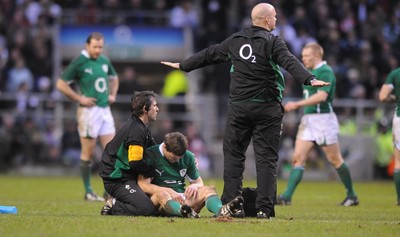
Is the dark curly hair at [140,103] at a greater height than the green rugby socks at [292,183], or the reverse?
the dark curly hair at [140,103]

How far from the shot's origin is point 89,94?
54.5 feet

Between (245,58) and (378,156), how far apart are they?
1498cm

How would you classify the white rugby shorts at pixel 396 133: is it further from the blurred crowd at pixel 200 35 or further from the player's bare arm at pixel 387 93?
the blurred crowd at pixel 200 35

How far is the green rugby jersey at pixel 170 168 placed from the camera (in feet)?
40.5

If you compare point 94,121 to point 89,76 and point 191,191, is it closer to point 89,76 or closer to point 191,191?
point 89,76

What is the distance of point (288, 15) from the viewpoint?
3125 cm

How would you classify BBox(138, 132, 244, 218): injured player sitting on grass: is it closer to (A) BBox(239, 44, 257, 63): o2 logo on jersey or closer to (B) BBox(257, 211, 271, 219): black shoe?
(B) BBox(257, 211, 271, 219): black shoe

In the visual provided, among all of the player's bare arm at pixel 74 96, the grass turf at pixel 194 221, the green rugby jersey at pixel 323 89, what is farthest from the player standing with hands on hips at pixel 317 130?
the player's bare arm at pixel 74 96

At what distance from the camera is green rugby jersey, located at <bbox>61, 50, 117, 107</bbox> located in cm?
1656

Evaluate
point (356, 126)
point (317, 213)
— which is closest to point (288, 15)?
point (356, 126)

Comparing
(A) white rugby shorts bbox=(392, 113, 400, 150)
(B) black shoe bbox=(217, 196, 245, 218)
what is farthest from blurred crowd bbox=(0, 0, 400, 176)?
(B) black shoe bbox=(217, 196, 245, 218)

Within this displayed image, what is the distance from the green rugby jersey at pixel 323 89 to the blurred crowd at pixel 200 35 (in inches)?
412

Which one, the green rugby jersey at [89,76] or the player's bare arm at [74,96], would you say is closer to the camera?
the player's bare arm at [74,96]

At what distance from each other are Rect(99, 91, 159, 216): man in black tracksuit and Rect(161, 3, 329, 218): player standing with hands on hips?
0.98 metres
